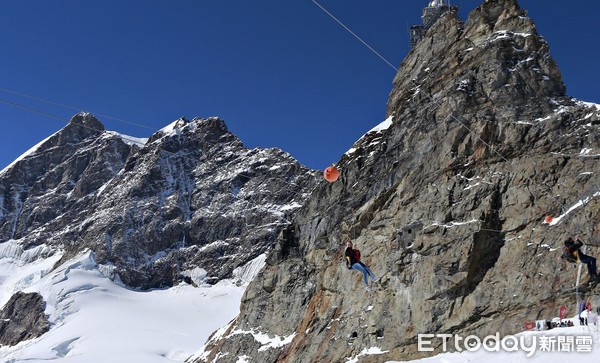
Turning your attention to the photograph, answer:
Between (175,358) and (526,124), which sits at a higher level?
(526,124)

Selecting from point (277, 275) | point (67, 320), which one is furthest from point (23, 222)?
point (277, 275)

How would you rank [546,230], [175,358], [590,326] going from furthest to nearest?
[175,358] < [546,230] < [590,326]

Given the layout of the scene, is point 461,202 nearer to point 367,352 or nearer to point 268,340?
point 367,352

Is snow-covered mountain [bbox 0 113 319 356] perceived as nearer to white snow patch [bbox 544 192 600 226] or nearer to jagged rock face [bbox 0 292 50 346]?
jagged rock face [bbox 0 292 50 346]

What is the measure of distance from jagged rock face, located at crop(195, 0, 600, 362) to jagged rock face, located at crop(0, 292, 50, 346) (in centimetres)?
7905

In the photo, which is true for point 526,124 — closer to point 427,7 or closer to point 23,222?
point 427,7

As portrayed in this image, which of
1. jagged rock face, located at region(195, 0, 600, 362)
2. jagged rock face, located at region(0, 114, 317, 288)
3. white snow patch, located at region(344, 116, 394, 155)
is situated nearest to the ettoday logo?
jagged rock face, located at region(195, 0, 600, 362)

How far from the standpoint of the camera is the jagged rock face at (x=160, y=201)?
151 m

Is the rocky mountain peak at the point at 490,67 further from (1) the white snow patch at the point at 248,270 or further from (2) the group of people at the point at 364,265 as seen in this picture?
(1) the white snow patch at the point at 248,270

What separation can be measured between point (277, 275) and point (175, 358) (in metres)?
40.1

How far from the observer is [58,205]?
592 feet

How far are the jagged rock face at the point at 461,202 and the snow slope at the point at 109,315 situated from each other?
50.0 meters

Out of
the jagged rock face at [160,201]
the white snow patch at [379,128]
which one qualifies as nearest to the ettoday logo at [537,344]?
the white snow patch at [379,128]

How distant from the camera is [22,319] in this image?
132 meters
